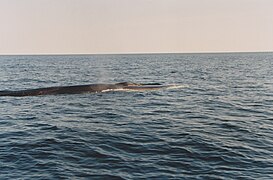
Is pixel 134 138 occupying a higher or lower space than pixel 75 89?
lower

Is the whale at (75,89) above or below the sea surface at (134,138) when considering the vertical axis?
above

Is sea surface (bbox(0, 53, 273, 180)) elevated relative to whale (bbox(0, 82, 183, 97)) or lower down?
lower down

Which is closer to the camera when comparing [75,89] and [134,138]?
[134,138]

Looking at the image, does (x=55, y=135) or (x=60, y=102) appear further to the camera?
(x=60, y=102)

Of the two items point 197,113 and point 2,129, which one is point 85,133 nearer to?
point 2,129

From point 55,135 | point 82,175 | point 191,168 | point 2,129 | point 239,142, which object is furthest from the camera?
point 2,129

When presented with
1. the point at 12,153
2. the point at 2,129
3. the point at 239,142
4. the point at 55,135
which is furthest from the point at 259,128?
the point at 2,129

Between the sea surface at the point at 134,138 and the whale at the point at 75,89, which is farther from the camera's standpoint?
the whale at the point at 75,89

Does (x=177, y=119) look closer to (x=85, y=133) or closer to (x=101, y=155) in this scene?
(x=85, y=133)

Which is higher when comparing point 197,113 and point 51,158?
point 197,113

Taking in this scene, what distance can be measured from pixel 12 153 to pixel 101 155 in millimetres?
3890

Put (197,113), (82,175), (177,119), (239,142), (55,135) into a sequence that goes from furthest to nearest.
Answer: (197,113) → (177,119) → (55,135) → (239,142) → (82,175)

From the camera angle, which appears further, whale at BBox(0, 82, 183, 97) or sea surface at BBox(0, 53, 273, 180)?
whale at BBox(0, 82, 183, 97)

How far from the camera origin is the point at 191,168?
13.5 metres
